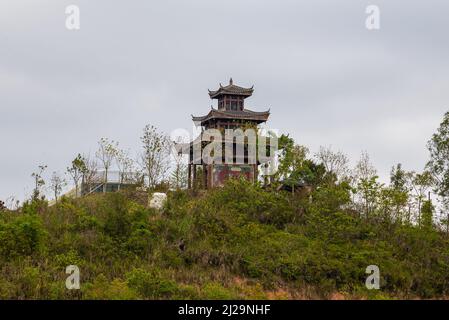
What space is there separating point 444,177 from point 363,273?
10.5 metres

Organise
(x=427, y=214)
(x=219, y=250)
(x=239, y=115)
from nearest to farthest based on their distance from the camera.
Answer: (x=219, y=250) < (x=427, y=214) < (x=239, y=115)

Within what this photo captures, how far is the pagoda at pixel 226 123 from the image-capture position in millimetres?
38594

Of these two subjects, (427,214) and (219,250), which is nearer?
(219,250)

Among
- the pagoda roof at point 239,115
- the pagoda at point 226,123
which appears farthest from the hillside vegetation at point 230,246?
the pagoda roof at point 239,115

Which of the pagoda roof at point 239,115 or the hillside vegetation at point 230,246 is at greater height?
the pagoda roof at point 239,115

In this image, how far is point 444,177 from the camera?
30016 millimetres

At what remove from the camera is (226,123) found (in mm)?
42719

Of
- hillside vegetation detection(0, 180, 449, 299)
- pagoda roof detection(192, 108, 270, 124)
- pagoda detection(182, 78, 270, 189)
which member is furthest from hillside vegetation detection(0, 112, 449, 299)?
pagoda roof detection(192, 108, 270, 124)

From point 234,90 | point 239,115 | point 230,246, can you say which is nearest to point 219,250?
point 230,246

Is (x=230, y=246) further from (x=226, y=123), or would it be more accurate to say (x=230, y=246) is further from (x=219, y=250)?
(x=226, y=123)

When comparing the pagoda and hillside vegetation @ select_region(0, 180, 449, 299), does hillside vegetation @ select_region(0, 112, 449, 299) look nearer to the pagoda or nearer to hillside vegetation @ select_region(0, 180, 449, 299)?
hillside vegetation @ select_region(0, 180, 449, 299)

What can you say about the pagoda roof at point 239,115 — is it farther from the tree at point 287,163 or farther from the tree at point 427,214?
the tree at point 427,214

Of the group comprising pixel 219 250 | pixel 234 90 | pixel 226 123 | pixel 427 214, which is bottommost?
pixel 219 250

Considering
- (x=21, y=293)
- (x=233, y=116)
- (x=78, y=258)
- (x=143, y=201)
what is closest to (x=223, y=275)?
(x=78, y=258)
